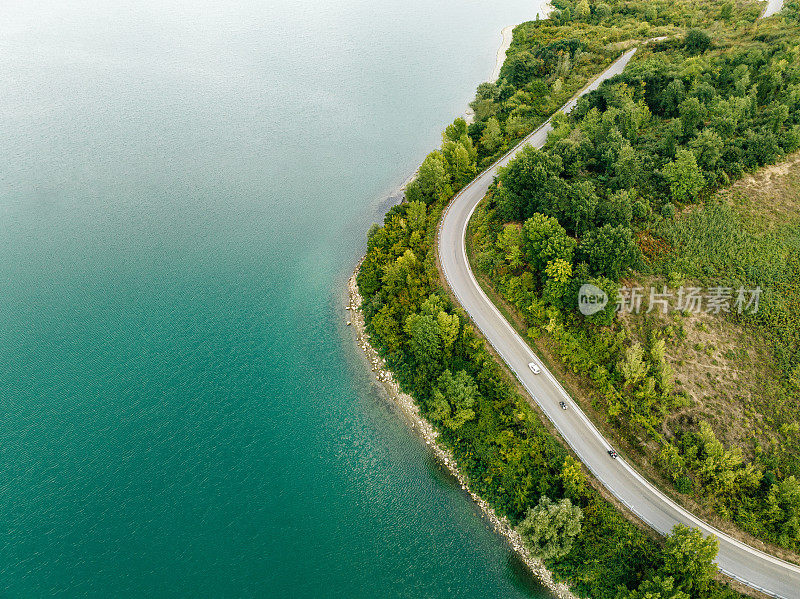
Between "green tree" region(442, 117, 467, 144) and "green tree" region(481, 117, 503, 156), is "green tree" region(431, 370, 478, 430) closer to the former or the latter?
"green tree" region(481, 117, 503, 156)

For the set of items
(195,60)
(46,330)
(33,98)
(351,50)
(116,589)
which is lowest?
(116,589)

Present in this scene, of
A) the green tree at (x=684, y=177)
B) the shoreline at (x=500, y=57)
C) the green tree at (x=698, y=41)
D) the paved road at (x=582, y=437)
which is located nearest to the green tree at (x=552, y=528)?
the paved road at (x=582, y=437)

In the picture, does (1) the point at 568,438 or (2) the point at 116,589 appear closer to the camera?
(2) the point at 116,589

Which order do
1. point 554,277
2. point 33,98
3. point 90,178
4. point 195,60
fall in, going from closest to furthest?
1. point 554,277
2. point 90,178
3. point 33,98
4. point 195,60

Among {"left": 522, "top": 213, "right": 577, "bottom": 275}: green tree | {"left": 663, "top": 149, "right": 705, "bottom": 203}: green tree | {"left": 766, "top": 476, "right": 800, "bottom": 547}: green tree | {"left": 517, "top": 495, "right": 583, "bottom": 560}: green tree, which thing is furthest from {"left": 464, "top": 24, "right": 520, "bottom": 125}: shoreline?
{"left": 766, "top": 476, "right": 800, "bottom": 547}: green tree

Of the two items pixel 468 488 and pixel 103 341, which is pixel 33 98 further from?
pixel 468 488

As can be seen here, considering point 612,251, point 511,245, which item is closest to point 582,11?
point 511,245

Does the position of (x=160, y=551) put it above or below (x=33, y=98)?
below

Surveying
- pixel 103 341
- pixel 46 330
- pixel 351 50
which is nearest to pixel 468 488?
pixel 103 341
